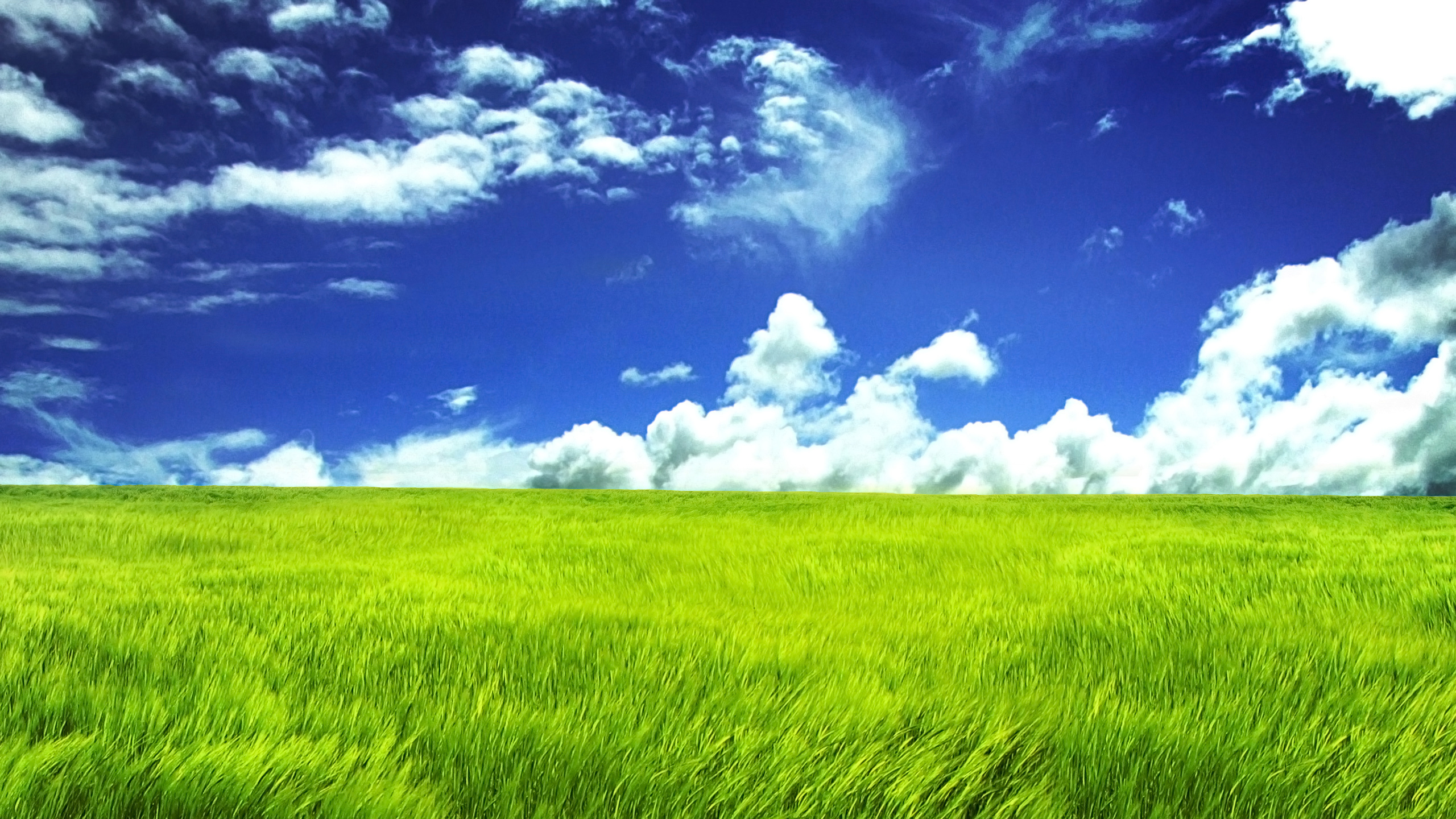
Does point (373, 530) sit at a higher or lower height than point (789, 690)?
higher

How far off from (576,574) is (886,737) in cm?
511

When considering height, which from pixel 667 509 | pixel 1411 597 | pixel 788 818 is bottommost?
pixel 788 818

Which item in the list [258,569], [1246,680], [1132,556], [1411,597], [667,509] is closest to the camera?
[1246,680]

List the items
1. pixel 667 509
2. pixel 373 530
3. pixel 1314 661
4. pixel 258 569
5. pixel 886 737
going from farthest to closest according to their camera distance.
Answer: pixel 667 509 < pixel 373 530 < pixel 258 569 < pixel 1314 661 < pixel 886 737

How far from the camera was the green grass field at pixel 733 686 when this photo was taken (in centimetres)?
244

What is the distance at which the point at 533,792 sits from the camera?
249 cm

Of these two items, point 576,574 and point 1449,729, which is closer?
point 1449,729

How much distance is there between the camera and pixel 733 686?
3.47 metres

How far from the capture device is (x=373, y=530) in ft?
37.9

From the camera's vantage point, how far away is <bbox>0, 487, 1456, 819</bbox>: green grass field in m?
2.44

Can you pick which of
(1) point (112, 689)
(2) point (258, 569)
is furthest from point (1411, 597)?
(2) point (258, 569)

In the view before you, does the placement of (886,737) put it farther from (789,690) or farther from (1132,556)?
(1132,556)

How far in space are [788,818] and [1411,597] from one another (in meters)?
6.65

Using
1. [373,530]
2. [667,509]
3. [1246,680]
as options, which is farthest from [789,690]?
[667,509]
